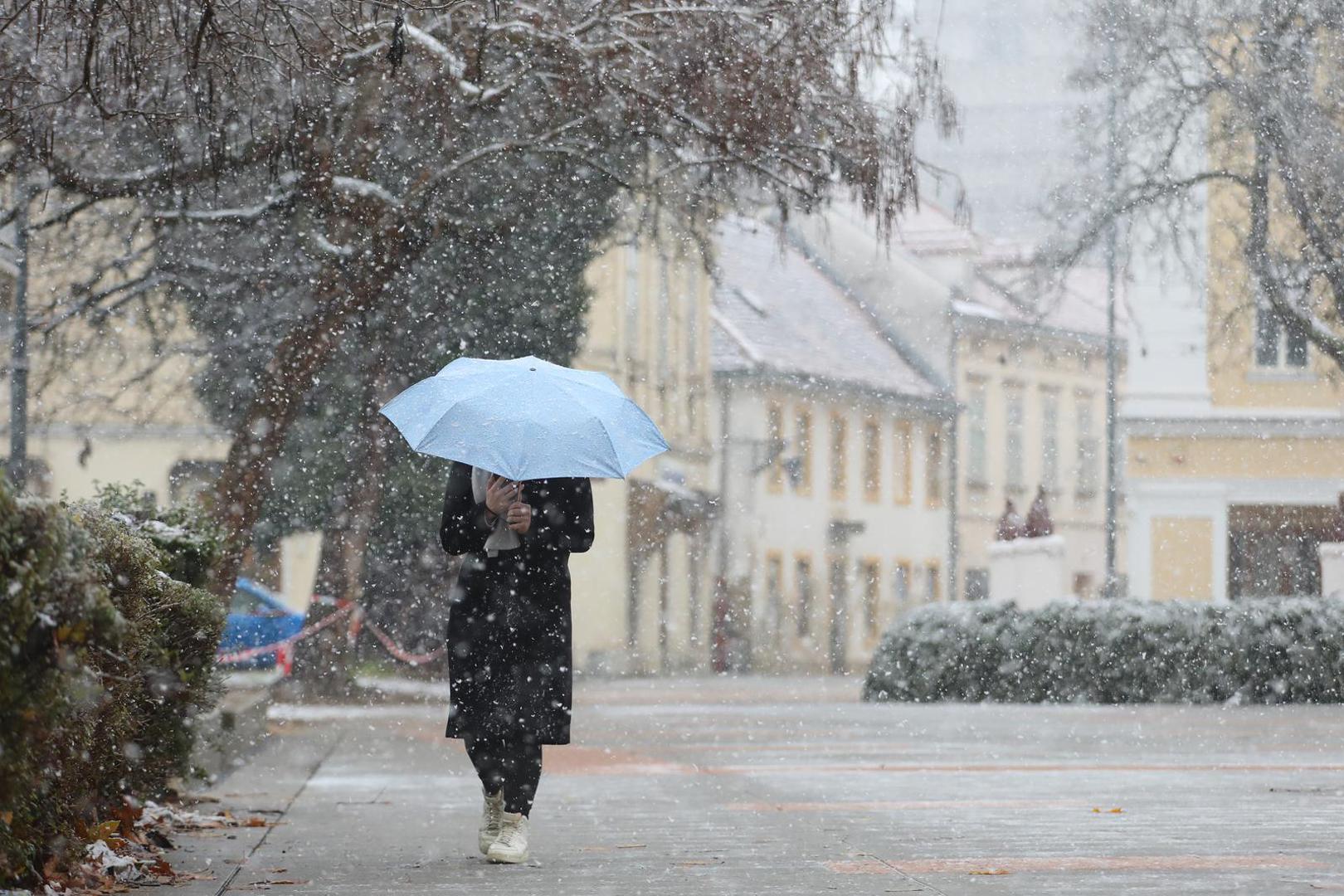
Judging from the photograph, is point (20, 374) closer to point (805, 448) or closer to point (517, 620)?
point (517, 620)

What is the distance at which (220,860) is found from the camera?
7.86 m

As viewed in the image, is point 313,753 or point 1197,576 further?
point 1197,576

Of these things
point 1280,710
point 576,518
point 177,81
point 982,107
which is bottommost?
point 1280,710

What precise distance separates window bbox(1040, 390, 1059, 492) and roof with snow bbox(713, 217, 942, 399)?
4.81m

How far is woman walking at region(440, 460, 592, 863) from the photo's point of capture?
791 cm

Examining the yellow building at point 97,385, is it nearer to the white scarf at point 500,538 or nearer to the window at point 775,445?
the white scarf at point 500,538

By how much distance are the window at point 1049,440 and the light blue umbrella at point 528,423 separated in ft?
182

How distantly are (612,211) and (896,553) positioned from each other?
36316 mm

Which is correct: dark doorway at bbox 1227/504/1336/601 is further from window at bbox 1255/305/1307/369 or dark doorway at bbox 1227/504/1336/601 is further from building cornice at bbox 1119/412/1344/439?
window at bbox 1255/305/1307/369

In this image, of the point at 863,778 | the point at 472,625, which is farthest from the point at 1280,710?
the point at 472,625

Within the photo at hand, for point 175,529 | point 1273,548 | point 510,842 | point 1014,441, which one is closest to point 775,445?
point 1273,548

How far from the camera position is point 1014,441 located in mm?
62094

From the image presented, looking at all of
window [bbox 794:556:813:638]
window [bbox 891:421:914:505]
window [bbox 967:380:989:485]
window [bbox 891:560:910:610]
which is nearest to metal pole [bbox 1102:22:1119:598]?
window [bbox 794:556:813:638]

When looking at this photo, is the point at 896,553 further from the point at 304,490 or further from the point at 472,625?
the point at 472,625
